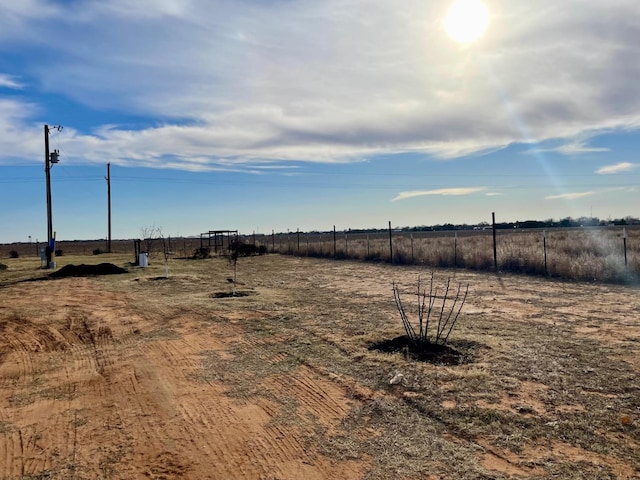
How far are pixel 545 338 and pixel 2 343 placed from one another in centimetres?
938

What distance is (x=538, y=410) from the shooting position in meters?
5.09

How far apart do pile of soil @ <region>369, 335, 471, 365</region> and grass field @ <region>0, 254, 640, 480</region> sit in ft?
0.53

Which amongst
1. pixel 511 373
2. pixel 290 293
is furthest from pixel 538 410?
pixel 290 293

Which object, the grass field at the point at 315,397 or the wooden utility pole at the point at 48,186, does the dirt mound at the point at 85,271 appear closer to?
the wooden utility pole at the point at 48,186

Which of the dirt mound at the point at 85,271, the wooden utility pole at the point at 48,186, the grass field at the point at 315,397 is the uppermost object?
the wooden utility pole at the point at 48,186

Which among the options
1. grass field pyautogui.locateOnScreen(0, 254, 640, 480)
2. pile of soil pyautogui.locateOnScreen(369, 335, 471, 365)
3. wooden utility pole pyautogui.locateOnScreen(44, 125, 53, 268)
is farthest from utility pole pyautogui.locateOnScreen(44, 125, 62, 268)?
pile of soil pyautogui.locateOnScreen(369, 335, 471, 365)

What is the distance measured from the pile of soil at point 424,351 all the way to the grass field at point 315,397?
161mm

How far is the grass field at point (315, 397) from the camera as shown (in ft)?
13.7

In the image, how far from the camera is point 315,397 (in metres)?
5.73

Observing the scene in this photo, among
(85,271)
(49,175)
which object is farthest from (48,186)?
(85,271)

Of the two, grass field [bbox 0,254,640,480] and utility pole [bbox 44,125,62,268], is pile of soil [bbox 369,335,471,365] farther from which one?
utility pole [bbox 44,125,62,268]

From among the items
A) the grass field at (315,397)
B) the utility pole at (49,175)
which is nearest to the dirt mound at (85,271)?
the utility pole at (49,175)

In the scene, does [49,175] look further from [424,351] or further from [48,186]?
[424,351]

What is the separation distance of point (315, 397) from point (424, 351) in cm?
235
